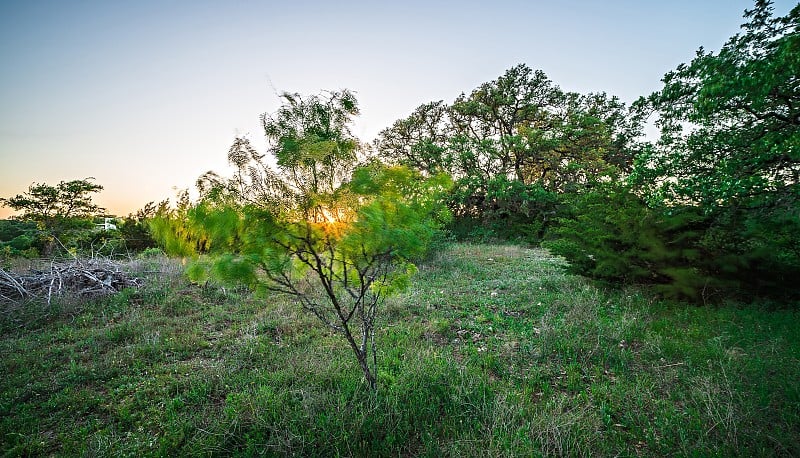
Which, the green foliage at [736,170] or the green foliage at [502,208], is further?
the green foliage at [502,208]

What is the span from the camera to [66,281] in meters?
7.36

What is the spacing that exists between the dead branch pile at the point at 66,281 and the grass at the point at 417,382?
77 cm

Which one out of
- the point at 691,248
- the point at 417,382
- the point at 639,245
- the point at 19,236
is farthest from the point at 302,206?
the point at 19,236

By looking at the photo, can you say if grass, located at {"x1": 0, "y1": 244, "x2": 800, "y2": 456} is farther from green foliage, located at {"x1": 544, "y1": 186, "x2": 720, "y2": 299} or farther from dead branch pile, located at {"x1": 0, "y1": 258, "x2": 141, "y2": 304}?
dead branch pile, located at {"x1": 0, "y1": 258, "x2": 141, "y2": 304}

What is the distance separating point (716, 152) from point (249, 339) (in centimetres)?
916

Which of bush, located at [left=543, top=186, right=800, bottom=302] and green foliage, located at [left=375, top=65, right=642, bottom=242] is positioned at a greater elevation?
green foliage, located at [left=375, top=65, right=642, bottom=242]

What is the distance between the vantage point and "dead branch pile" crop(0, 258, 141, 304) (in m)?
6.91

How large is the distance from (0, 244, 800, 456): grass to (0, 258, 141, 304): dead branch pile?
77 cm

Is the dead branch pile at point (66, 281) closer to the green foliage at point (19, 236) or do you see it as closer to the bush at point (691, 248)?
the green foliage at point (19, 236)

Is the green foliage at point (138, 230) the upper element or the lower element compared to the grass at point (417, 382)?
upper

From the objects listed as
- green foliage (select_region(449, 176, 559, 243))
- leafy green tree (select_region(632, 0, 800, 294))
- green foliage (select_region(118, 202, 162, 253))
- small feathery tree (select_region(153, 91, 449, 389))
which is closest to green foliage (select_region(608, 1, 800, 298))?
leafy green tree (select_region(632, 0, 800, 294))

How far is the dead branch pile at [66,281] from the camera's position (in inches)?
272

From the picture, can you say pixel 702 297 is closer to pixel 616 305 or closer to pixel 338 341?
pixel 616 305

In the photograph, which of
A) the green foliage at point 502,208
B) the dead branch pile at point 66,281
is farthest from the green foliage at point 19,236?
the green foliage at point 502,208
